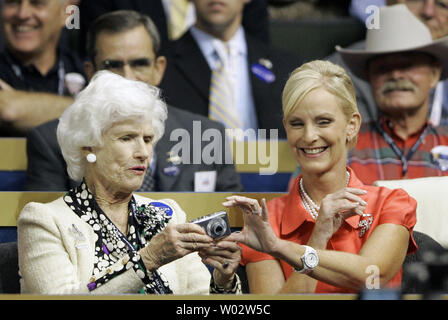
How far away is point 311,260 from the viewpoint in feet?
6.15

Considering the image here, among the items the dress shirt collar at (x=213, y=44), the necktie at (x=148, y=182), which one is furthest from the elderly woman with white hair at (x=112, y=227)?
the dress shirt collar at (x=213, y=44)

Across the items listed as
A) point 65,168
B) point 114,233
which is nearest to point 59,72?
point 65,168

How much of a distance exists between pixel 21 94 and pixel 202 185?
913 mm

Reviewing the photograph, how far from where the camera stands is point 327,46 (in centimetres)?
407

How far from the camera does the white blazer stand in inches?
72.1

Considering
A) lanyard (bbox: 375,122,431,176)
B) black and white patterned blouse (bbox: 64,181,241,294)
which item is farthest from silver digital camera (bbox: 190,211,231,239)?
lanyard (bbox: 375,122,431,176)

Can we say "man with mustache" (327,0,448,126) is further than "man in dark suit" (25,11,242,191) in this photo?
Yes

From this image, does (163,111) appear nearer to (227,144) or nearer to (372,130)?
(227,144)

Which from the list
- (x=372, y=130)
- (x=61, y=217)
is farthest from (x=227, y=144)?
(x=61, y=217)

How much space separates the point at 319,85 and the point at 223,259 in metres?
0.53

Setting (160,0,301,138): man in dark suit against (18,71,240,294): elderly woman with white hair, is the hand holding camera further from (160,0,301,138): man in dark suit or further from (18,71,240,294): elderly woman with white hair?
(160,0,301,138): man in dark suit

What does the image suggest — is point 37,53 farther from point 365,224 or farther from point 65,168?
point 365,224

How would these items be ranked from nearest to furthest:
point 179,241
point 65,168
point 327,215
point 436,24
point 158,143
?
1. point 179,241
2. point 327,215
3. point 65,168
4. point 158,143
5. point 436,24

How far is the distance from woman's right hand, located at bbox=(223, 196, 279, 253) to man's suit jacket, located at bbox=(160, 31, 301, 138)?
1391mm
